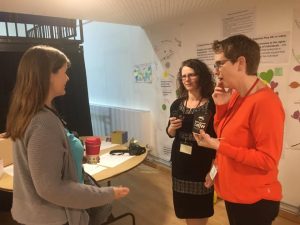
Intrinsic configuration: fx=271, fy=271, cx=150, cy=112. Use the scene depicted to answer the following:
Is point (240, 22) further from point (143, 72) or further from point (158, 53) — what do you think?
point (143, 72)

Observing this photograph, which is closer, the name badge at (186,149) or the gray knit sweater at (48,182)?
the gray knit sweater at (48,182)

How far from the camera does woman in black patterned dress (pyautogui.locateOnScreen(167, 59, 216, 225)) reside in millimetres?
1824

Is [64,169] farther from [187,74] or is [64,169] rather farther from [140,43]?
[140,43]

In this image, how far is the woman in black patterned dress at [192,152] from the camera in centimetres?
182

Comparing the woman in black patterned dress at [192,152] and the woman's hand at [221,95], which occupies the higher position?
the woman's hand at [221,95]

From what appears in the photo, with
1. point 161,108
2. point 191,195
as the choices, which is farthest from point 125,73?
point 191,195

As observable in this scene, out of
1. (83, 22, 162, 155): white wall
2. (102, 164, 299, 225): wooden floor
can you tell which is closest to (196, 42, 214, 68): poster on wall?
(83, 22, 162, 155): white wall

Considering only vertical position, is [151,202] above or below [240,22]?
below

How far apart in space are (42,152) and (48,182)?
11 cm

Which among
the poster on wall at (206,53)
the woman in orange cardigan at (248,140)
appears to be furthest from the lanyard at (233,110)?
the poster on wall at (206,53)

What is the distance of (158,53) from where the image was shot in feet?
12.4

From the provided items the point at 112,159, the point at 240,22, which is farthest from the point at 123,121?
the point at 240,22

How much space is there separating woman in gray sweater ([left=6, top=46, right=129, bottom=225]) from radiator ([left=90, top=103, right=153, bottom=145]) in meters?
2.88

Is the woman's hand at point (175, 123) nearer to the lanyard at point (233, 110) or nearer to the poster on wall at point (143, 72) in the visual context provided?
the lanyard at point (233, 110)
